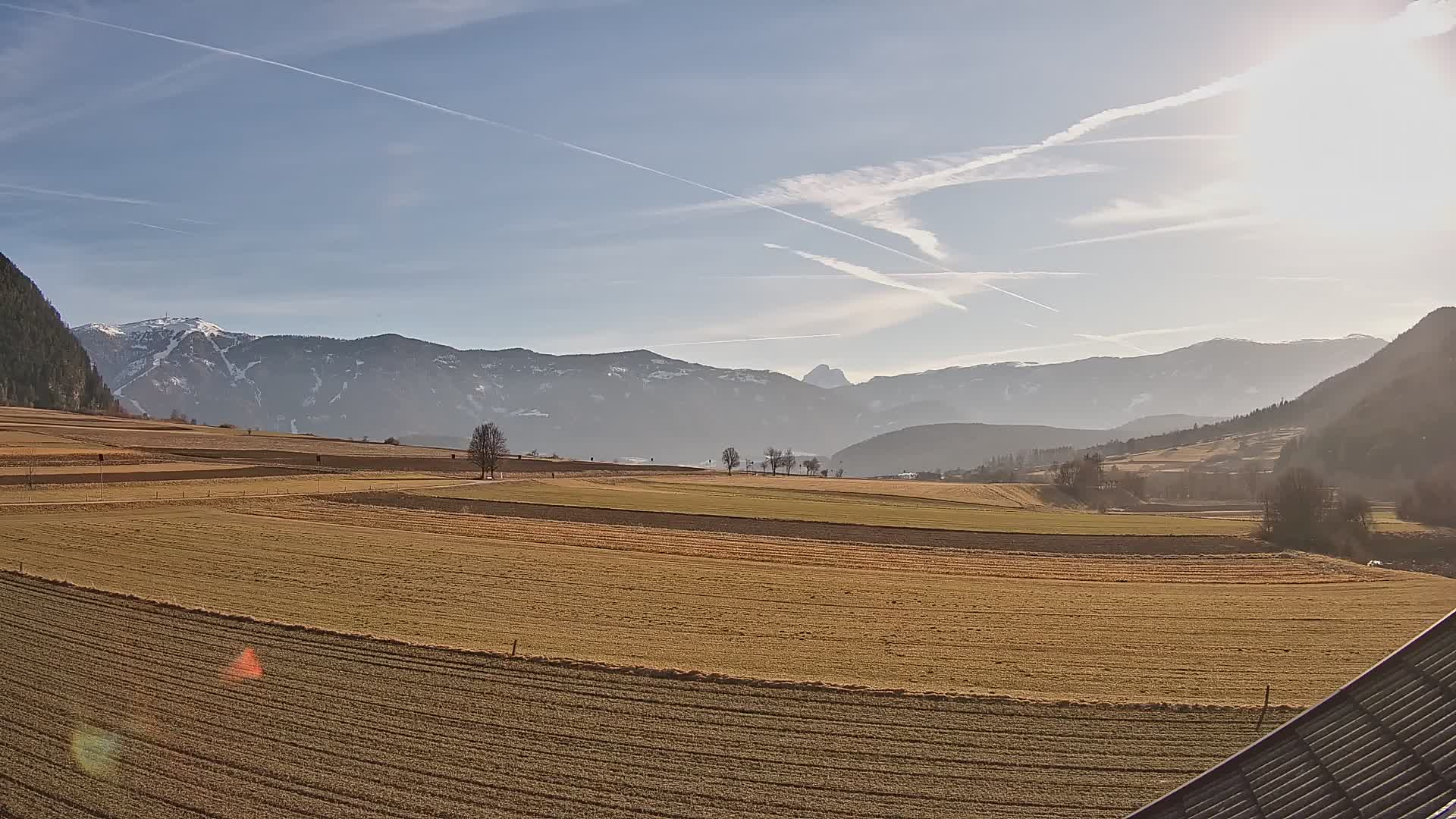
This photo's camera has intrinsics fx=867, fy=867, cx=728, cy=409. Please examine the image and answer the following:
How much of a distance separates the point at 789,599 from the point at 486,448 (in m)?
83.8

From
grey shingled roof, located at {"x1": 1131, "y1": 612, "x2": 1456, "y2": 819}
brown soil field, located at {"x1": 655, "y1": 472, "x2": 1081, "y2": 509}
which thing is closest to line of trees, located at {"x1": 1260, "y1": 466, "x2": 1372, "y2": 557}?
brown soil field, located at {"x1": 655, "y1": 472, "x2": 1081, "y2": 509}

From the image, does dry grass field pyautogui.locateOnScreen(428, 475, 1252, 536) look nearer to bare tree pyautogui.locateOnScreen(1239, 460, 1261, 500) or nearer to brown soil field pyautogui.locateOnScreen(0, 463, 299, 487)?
brown soil field pyautogui.locateOnScreen(0, 463, 299, 487)

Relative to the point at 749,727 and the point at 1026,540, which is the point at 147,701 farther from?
the point at 1026,540

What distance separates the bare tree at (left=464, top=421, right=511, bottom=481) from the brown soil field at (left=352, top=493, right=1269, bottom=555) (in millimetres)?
34936

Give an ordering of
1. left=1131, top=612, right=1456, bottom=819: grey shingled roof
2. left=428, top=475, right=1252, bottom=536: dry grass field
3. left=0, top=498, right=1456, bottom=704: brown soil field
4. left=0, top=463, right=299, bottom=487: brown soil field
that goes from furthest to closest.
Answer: left=428, top=475, right=1252, bottom=536: dry grass field
left=0, top=463, right=299, bottom=487: brown soil field
left=0, top=498, right=1456, bottom=704: brown soil field
left=1131, top=612, right=1456, bottom=819: grey shingled roof

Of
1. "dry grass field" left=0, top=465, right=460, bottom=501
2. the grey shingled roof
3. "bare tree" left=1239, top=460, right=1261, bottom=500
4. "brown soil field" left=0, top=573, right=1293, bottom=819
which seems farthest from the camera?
"bare tree" left=1239, top=460, right=1261, bottom=500

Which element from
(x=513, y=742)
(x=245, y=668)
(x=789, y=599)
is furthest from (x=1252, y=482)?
(x=245, y=668)

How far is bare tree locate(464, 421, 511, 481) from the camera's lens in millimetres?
110750

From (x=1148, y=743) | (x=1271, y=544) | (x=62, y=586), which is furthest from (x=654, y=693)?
(x=1271, y=544)

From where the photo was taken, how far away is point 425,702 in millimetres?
20844

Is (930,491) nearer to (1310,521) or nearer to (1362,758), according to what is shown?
(1310,521)

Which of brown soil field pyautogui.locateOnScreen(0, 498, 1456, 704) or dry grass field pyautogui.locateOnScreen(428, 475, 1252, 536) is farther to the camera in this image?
dry grass field pyautogui.locateOnScreen(428, 475, 1252, 536)

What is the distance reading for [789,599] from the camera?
37.3 metres

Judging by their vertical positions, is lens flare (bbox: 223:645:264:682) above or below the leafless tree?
below
